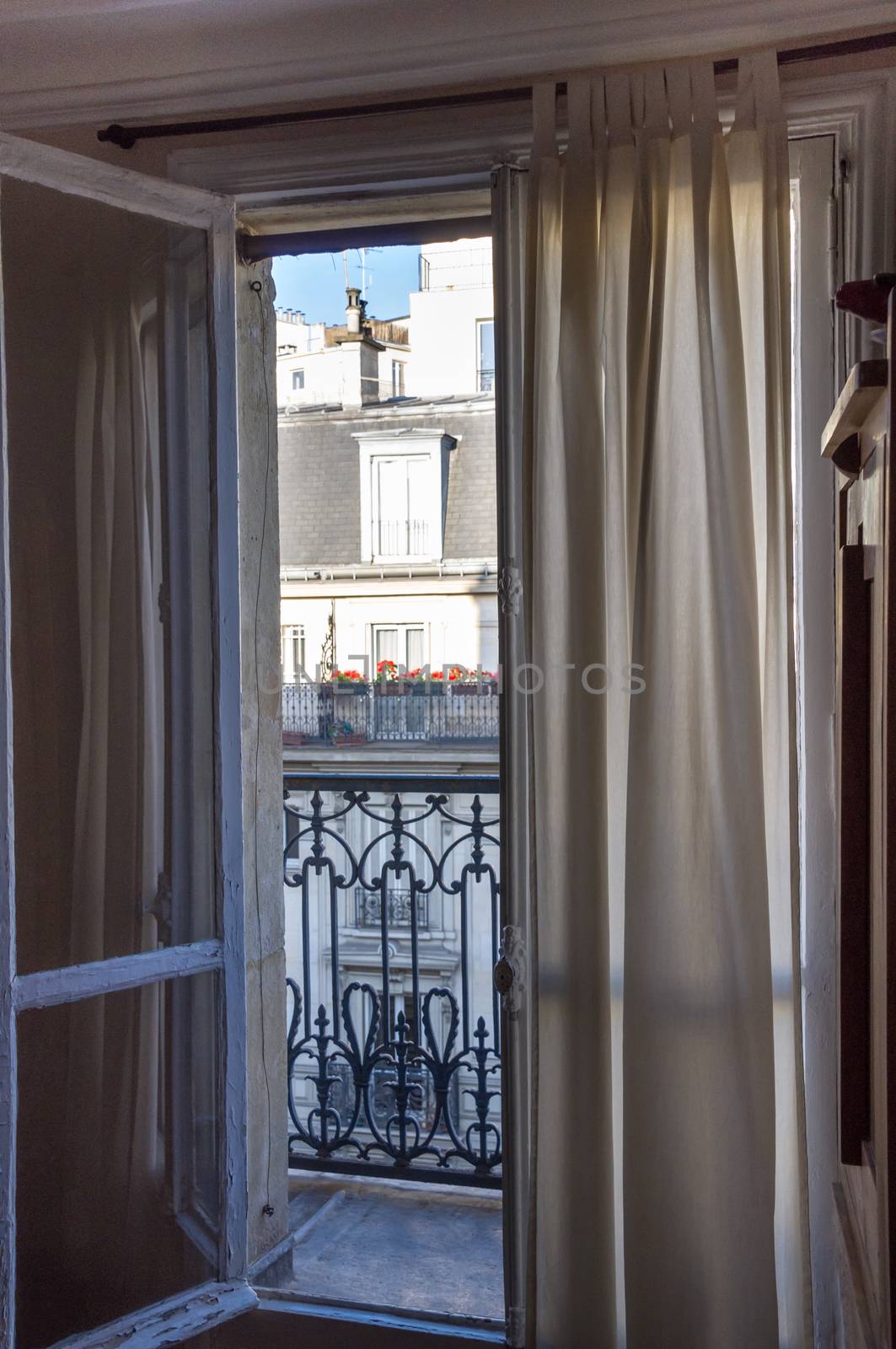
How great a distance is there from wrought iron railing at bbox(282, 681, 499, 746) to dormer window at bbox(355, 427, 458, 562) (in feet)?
1.57

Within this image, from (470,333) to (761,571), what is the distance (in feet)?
6.14

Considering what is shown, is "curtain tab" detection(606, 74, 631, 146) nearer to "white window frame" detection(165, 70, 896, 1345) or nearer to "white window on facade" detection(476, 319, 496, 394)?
"white window frame" detection(165, 70, 896, 1345)

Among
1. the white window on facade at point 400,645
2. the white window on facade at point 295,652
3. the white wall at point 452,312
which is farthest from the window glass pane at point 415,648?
the white wall at point 452,312

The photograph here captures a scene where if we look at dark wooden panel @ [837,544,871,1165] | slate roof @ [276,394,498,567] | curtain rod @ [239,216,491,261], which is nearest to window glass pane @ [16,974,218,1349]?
dark wooden panel @ [837,544,871,1165]

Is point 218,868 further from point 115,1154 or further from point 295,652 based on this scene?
point 295,652

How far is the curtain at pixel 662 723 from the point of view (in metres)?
1.67

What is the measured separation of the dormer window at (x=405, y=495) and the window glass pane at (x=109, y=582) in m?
1.78

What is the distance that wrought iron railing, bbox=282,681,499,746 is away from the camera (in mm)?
3689

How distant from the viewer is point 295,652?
369 centimetres

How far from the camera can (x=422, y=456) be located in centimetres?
381

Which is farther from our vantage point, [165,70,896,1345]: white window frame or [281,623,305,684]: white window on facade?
[281,623,305,684]: white window on facade

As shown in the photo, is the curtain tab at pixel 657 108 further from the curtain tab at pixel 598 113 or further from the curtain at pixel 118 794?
the curtain at pixel 118 794

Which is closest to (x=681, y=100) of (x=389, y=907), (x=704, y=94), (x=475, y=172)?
(x=704, y=94)

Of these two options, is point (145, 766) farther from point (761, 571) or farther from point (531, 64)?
point (531, 64)
